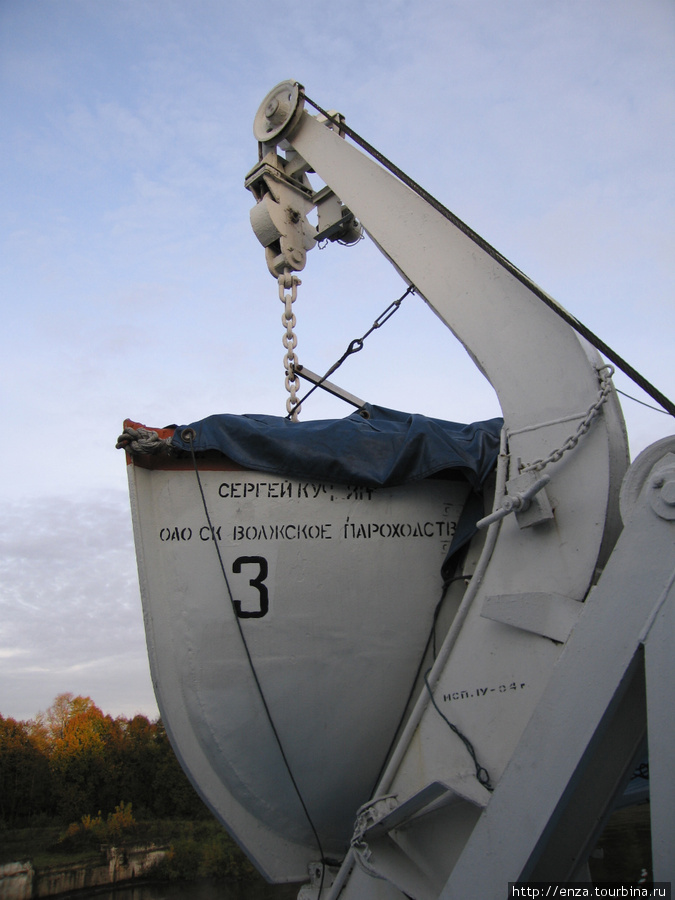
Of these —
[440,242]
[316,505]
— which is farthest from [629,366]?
[316,505]

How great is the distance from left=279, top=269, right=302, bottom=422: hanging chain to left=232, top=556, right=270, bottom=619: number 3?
5.11 ft

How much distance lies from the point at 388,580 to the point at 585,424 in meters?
1.41

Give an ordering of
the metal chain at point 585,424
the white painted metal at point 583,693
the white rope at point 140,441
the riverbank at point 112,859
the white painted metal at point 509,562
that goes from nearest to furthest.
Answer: the white painted metal at point 583,693
the white painted metal at point 509,562
the metal chain at point 585,424
the white rope at point 140,441
the riverbank at point 112,859

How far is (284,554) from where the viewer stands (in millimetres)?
3361

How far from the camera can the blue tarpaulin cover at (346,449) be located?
11.0 ft

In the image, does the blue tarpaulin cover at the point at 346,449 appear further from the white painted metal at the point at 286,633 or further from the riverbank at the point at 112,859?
the riverbank at the point at 112,859

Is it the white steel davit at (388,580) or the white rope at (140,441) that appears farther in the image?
the white rope at (140,441)

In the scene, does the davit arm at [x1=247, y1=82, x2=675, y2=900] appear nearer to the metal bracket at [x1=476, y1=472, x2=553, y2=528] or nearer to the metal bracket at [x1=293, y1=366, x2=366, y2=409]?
the metal bracket at [x1=476, y1=472, x2=553, y2=528]

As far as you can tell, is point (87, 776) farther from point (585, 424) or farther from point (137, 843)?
point (585, 424)

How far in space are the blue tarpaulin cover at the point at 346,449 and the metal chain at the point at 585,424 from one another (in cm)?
70

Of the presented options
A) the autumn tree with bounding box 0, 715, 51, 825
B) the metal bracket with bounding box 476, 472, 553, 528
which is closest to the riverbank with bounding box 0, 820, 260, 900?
the autumn tree with bounding box 0, 715, 51, 825

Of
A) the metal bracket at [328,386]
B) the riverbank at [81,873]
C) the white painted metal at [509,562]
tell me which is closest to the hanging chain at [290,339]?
the metal bracket at [328,386]

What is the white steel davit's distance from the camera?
2.53 meters

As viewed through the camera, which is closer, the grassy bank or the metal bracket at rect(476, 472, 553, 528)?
the metal bracket at rect(476, 472, 553, 528)
